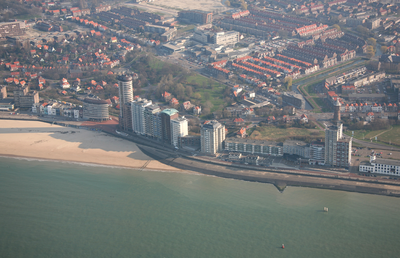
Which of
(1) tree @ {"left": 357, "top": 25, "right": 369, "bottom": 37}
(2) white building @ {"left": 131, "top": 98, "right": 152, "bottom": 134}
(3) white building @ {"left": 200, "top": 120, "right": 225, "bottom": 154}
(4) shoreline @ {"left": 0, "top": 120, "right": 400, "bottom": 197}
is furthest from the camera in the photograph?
(1) tree @ {"left": 357, "top": 25, "right": 369, "bottom": 37}

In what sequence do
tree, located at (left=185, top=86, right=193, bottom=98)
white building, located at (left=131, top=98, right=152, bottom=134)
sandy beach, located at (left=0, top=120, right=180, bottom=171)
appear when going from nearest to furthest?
sandy beach, located at (left=0, top=120, right=180, bottom=171), white building, located at (left=131, top=98, right=152, bottom=134), tree, located at (left=185, top=86, right=193, bottom=98)

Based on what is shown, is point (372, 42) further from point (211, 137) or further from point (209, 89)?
point (211, 137)

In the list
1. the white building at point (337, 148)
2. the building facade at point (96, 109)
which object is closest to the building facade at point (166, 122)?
the building facade at point (96, 109)

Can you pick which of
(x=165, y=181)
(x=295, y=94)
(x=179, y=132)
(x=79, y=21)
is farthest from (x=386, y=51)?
(x=79, y=21)

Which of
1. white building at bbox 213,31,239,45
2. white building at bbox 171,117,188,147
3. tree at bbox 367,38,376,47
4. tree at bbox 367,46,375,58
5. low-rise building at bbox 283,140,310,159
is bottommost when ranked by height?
low-rise building at bbox 283,140,310,159

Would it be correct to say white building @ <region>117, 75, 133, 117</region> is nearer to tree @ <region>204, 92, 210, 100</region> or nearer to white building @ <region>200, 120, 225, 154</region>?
white building @ <region>200, 120, 225, 154</region>

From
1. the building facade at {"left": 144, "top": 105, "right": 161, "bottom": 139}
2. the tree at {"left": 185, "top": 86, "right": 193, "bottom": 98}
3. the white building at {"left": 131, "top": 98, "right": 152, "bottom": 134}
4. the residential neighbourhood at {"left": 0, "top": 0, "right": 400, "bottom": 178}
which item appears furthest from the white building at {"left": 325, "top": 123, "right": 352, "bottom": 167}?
the tree at {"left": 185, "top": 86, "right": 193, "bottom": 98}

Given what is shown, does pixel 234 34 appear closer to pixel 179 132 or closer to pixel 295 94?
pixel 295 94

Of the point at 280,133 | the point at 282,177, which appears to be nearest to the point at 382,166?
the point at 282,177
